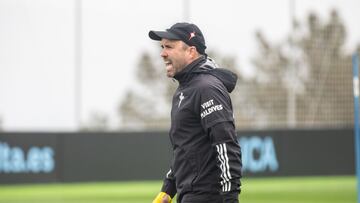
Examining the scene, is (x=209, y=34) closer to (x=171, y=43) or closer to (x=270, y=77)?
(x=270, y=77)

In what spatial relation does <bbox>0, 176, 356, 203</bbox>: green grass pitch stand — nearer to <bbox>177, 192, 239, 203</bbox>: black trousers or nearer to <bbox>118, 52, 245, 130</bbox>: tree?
<bbox>118, 52, 245, 130</bbox>: tree

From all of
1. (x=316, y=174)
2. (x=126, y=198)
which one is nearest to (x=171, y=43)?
(x=126, y=198)

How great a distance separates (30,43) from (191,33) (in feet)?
56.8

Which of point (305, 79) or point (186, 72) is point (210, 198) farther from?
point (305, 79)

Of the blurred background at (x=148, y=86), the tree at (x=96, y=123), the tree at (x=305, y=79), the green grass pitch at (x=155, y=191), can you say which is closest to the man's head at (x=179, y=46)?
the green grass pitch at (x=155, y=191)

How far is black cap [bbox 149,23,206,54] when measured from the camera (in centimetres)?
605

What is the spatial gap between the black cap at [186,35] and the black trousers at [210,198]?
0.95 metres

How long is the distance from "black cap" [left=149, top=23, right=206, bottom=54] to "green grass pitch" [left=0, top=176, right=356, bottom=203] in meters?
10.1

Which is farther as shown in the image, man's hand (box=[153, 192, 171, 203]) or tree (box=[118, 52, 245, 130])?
tree (box=[118, 52, 245, 130])

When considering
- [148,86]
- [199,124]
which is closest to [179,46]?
[199,124]

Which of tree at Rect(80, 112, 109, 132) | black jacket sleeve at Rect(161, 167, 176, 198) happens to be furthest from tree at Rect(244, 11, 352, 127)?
black jacket sleeve at Rect(161, 167, 176, 198)

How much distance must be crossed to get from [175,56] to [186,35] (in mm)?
154

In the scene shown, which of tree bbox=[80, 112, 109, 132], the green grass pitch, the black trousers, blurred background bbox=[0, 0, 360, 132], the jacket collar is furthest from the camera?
blurred background bbox=[0, 0, 360, 132]

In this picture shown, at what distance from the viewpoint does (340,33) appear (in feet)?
80.5
